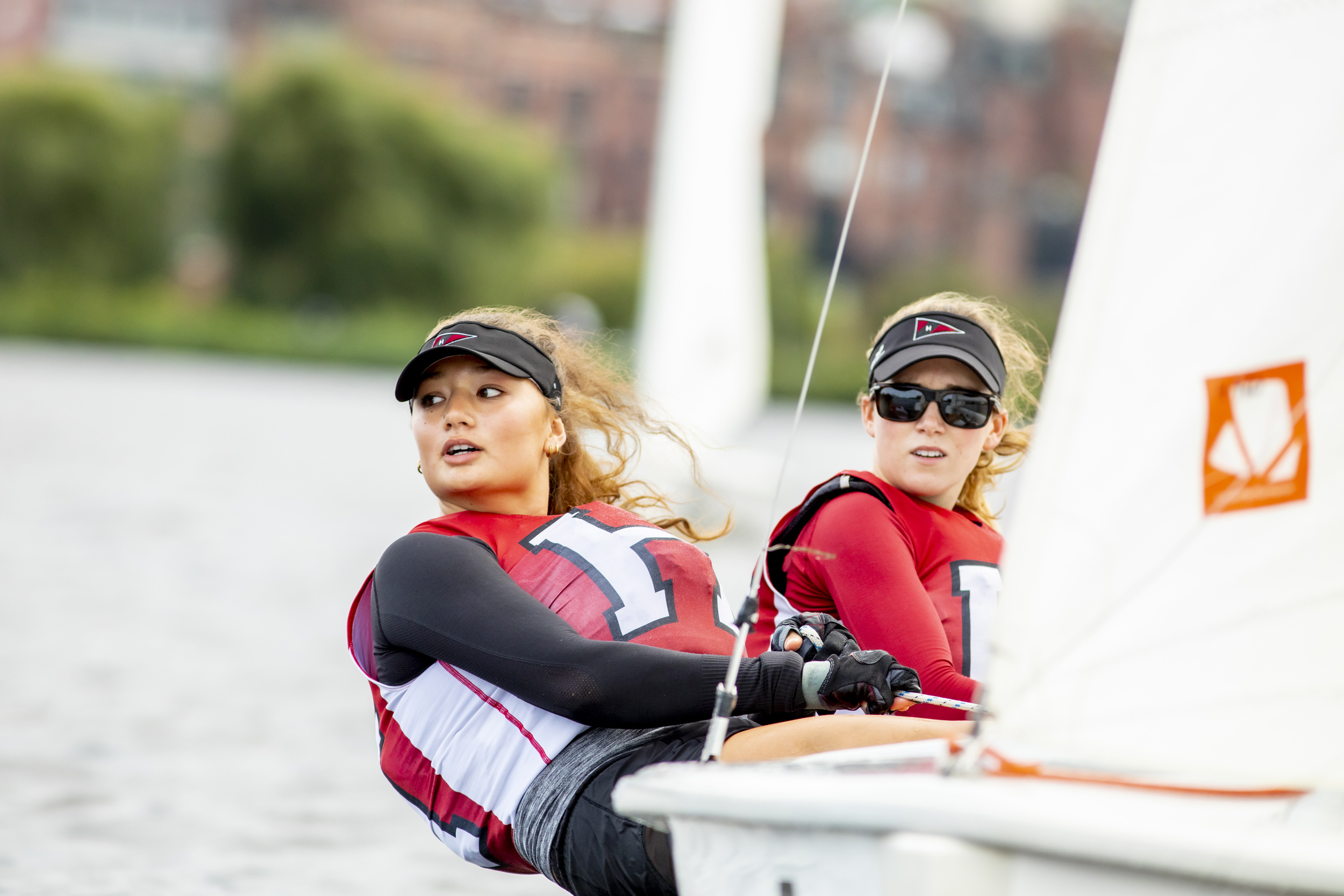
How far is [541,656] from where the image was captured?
6.88 ft

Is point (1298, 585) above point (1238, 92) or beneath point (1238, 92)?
beneath

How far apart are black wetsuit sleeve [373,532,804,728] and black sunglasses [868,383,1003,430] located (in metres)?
0.65

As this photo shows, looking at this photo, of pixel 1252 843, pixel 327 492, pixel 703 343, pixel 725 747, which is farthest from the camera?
pixel 327 492

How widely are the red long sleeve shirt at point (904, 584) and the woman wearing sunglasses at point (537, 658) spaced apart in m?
0.20

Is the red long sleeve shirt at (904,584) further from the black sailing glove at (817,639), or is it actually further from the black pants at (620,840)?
the black pants at (620,840)

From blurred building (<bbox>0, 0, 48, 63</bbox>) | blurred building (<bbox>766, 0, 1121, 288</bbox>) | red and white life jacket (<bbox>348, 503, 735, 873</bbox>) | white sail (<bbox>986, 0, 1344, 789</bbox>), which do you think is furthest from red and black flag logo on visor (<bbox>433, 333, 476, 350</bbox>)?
blurred building (<bbox>0, 0, 48, 63</bbox>)

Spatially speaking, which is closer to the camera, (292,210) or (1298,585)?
(1298,585)

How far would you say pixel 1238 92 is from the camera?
1.72 m

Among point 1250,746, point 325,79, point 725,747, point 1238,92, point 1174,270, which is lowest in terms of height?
A: point 725,747

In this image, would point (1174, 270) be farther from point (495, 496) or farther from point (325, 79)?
point (325, 79)

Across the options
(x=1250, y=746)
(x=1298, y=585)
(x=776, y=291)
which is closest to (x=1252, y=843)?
(x=1250, y=746)

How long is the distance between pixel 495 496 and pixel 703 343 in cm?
1027

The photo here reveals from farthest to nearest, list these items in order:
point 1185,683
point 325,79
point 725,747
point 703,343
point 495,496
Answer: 1. point 325,79
2. point 703,343
3. point 495,496
4. point 725,747
5. point 1185,683

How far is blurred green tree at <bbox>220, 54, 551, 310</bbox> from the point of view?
4381 cm
